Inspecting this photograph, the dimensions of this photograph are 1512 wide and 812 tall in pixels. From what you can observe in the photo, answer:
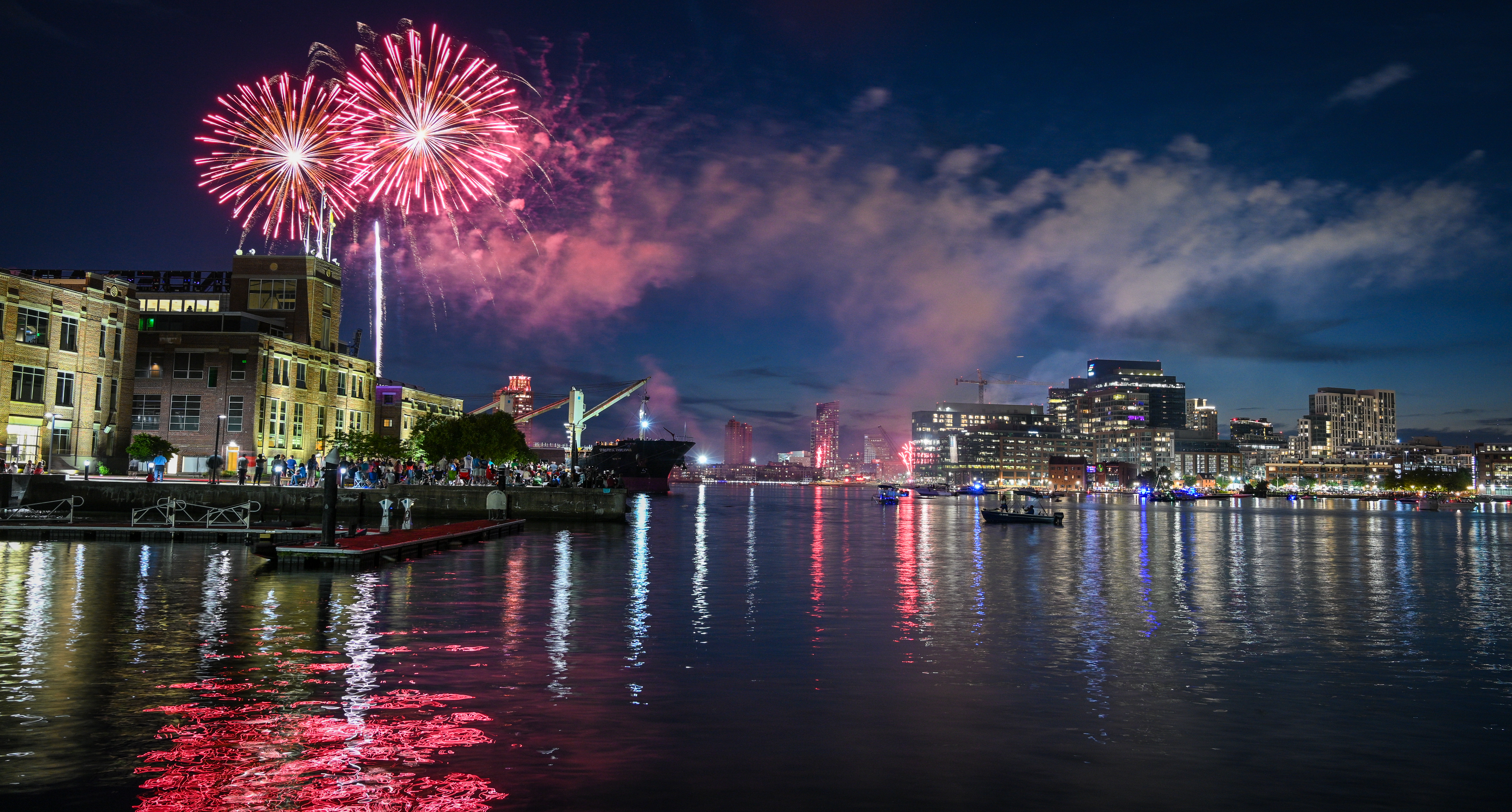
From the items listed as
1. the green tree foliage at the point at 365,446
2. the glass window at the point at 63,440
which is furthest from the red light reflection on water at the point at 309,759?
the green tree foliage at the point at 365,446

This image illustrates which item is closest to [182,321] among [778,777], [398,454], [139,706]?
[398,454]

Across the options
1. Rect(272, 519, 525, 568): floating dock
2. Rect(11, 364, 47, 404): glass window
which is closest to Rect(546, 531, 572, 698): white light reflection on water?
Rect(272, 519, 525, 568): floating dock

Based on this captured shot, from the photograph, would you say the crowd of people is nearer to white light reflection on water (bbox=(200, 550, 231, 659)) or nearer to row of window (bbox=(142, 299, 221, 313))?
row of window (bbox=(142, 299, 221, 313))

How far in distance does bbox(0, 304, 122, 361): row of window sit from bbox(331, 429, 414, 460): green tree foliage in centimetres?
2225

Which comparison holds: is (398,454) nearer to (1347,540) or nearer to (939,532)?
(939,532)

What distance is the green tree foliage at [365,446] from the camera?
101 m

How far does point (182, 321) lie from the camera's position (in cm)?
9869

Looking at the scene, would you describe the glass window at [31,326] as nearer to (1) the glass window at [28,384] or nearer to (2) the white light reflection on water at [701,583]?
(1) the glass window at [28,384]

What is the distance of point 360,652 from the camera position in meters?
20.3

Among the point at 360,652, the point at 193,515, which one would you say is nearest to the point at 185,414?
the point at 193,515

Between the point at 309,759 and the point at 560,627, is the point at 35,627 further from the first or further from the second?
the point at 309,759

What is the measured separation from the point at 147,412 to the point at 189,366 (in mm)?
5537

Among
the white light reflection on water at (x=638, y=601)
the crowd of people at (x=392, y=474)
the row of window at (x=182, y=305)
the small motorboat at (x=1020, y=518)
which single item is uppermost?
the row of window at (x=182, y=305)

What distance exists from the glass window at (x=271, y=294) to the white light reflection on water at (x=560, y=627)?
79967 millimetres
